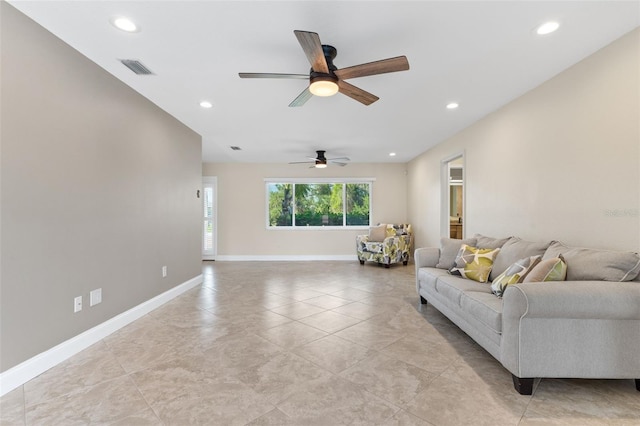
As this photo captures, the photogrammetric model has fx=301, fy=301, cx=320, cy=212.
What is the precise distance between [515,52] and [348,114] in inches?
78.4

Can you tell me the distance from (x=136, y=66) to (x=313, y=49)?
70.9 inches

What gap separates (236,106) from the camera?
12.2ft

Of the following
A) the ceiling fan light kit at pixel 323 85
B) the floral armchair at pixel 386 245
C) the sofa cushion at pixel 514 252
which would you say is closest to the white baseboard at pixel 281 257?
the floral armchair at pixel 386 245

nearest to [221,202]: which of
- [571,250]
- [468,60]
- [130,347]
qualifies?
[130,347]

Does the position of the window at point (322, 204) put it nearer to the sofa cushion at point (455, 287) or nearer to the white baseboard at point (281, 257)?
the white baseboard at point (281, 257)

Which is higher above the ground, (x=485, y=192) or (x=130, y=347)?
(x=485, y=192)

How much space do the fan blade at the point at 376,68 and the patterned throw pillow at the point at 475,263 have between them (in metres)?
2.11

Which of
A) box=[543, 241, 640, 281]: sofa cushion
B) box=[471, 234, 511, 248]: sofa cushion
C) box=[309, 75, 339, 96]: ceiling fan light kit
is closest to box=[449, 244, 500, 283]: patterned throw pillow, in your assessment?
box=[471, 234, 511, 248]: sofa cushion

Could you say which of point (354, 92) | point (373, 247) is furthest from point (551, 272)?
point (373, 247)

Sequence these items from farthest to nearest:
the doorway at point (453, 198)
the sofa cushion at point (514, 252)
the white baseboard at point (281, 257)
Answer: the white baseboard at point (281, 257) → the doorway at point (453, 198) → the sofa cushion at point (514, 252)

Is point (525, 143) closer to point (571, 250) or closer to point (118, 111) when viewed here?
point (571, 250)

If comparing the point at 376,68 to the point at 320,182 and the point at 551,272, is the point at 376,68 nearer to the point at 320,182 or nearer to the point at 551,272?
the point at 551,272

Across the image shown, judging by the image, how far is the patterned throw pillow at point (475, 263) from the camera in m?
3.07

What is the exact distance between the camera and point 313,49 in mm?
2012
